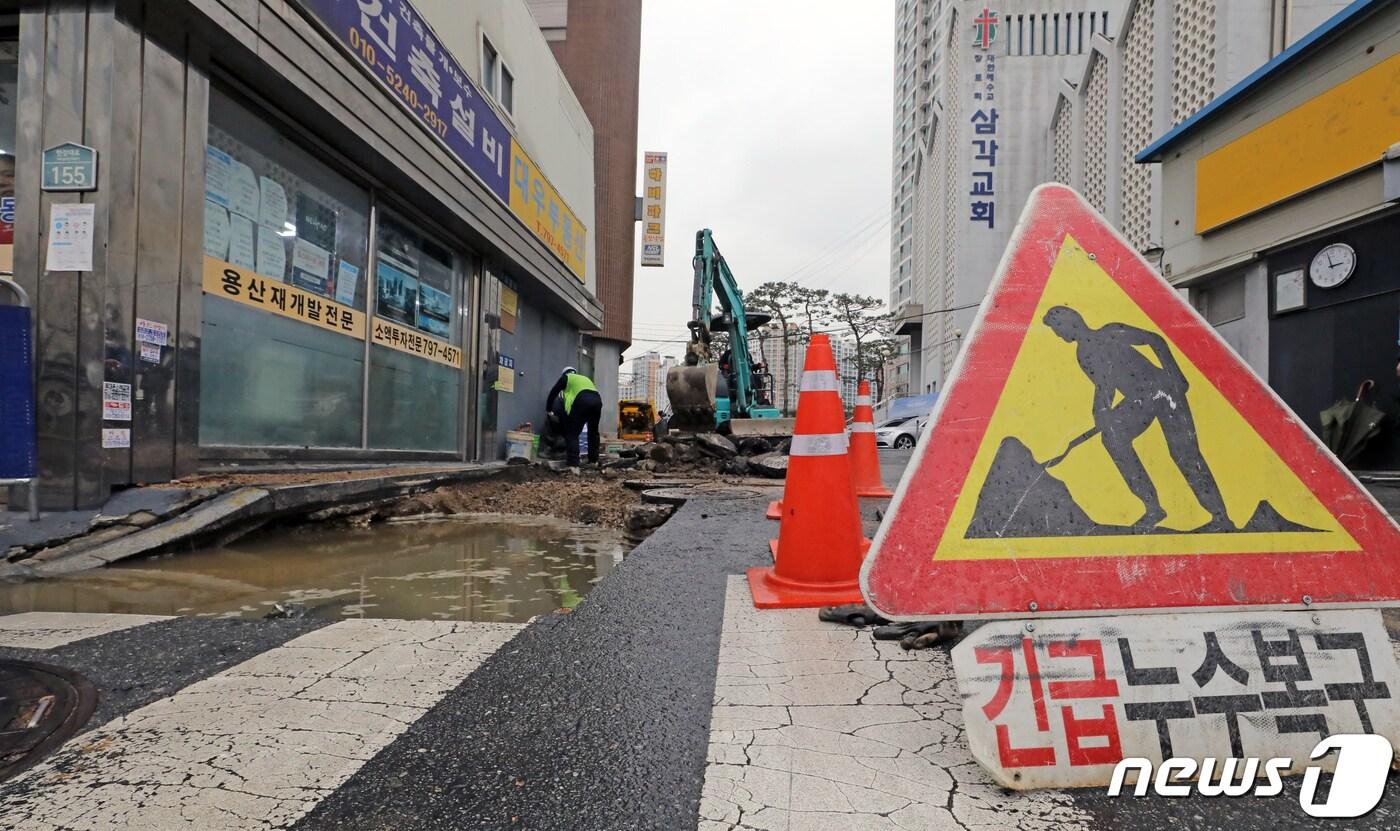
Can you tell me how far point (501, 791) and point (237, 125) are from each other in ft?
19.5

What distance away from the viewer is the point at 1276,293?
9.38 meters

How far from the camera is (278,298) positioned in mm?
5660

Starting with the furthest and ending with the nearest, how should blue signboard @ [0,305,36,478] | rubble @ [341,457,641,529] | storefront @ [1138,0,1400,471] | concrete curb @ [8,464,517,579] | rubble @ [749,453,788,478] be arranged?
1. rubble @ [749,453,788,478]
2. storefront @ [1138,0,1400,471]
3. rubble @ [341,457,641,529]
4. blue signboard @ [0,305,36,478]
5. concrete curb @ [8,464,517,579]

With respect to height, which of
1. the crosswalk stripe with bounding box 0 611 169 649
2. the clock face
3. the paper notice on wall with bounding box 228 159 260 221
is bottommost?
the crosswalk stripe with bounding box 0 611 169 649

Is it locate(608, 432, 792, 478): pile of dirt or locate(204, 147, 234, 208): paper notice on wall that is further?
locate(608, 432, 792, 478): pile of dirt

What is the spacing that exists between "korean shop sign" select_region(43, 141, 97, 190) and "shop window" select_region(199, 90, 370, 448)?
93cm

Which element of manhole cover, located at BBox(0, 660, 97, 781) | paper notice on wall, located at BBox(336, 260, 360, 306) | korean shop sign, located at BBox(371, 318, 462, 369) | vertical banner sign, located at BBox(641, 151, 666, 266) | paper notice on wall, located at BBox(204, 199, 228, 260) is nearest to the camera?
manhole cover, located at BBox(0, 660, 97, 781)

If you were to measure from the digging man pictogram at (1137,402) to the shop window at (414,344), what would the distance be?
7.01 m

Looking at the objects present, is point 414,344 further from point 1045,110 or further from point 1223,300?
point 1045,110

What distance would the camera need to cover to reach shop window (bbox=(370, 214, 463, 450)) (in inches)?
287

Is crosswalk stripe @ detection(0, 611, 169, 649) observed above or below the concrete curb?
below

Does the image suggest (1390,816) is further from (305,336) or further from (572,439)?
(572,439)

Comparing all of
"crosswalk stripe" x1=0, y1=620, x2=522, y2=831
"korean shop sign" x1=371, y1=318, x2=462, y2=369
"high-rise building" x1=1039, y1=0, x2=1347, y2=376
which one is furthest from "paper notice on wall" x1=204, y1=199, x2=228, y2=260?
"high-rise building" x1=1039, y1=0, x2=1347, y2=376

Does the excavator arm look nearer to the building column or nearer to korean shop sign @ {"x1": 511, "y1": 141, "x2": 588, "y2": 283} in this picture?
korean shop sign @ {"x1": 511, "y1": 141, "x2": 588, "y2": 283}
